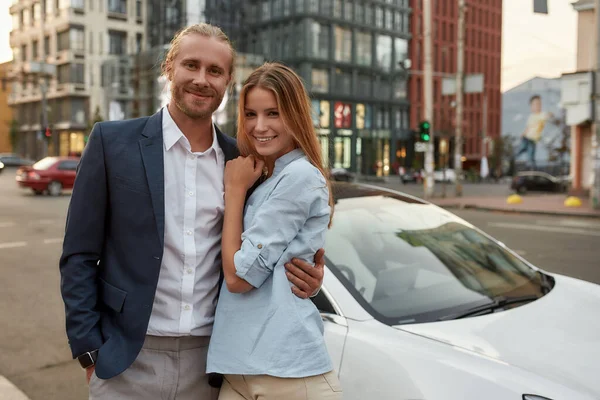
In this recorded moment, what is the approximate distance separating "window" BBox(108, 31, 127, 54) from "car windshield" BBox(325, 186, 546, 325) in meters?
61.8

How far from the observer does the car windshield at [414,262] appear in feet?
9.61

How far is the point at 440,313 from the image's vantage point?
283 centimetres

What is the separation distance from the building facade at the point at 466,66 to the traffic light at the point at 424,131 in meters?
39.1

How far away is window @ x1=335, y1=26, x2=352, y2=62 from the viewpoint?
59781 millimetres

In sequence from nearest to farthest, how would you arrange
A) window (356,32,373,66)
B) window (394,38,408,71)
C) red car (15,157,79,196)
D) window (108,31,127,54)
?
1. red car (15,157,79,196)
2. window (108,31,127,54)
3. window (356,32,373,66)
4. window (394,38,408,71)

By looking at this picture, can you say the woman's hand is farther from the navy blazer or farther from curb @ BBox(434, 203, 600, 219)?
curb @ BBox(434, 203, 600, 219)

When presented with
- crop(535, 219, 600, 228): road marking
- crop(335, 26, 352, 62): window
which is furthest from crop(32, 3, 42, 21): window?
crop(535, 219, 600, 228): road marking

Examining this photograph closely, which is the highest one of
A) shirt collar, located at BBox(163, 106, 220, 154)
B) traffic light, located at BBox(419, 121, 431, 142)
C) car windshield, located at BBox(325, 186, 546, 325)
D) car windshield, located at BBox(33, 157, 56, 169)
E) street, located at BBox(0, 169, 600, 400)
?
traffic light, located at BBox(419, 121, 431, 142)

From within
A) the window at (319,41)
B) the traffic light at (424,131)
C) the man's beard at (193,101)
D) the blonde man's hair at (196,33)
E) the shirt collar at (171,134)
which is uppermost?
the window at (319,41)

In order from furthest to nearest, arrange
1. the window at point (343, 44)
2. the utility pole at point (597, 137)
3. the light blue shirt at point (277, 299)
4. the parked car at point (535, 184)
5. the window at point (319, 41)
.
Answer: the window at point (343, 44) → the window at point (319, 41) → the parked car at point (535, 184) → the utility pole at point (597, 137) → the light blue shirt at point (277, 299)

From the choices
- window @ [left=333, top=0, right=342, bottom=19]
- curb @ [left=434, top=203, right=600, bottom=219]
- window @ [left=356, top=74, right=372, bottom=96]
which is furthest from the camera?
window @ [left=356, top=74, right=372, bottom=96]

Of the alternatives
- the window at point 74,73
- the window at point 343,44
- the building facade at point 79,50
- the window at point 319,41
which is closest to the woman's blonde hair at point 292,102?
A: the window at point 319,41

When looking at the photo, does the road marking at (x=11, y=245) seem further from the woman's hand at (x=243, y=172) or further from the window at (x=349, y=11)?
the window at (x=349, y=11)

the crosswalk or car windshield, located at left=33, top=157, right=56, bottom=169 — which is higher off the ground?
car windshield, located at left=33, top=157, right=56, bottom=169
